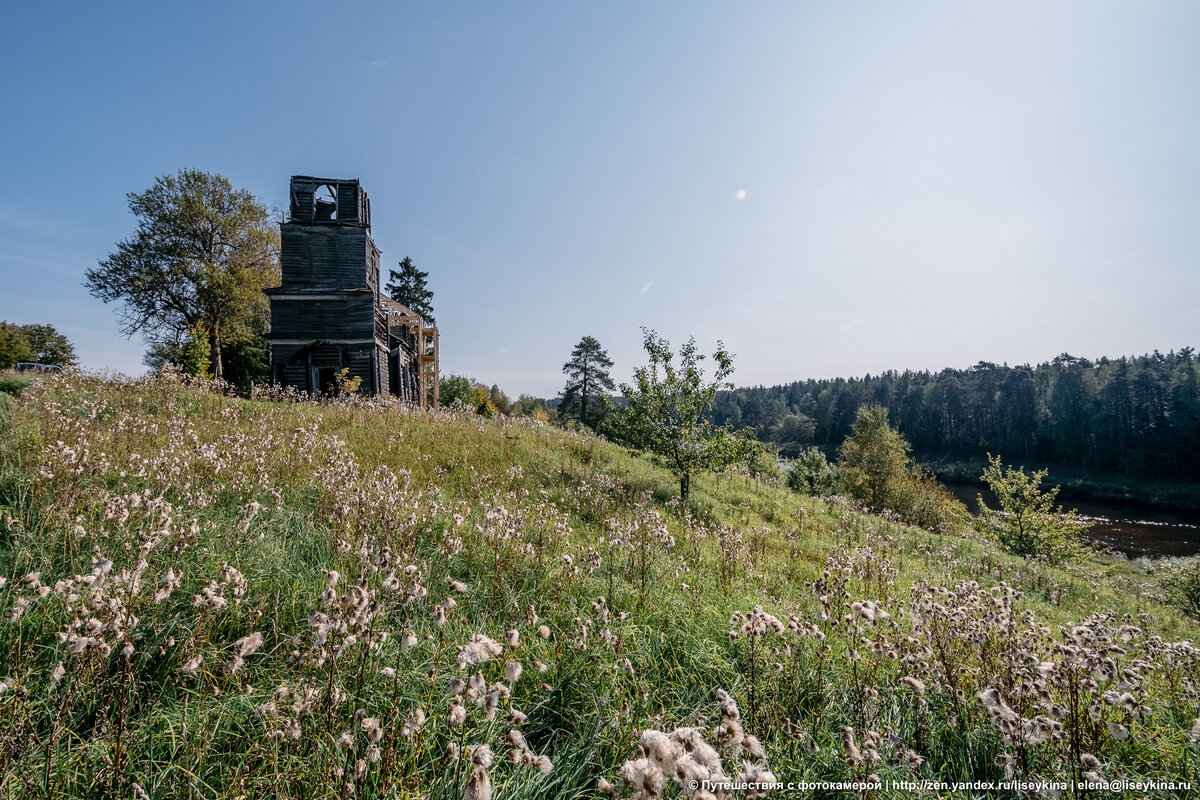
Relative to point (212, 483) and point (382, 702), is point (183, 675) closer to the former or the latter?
point (382, 702)

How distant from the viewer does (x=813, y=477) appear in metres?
34.2

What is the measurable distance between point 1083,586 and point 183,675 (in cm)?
1880

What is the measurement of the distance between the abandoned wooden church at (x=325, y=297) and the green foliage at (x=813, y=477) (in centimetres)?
2772

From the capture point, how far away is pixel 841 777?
238cm

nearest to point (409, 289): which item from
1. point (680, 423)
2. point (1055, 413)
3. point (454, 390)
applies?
point (454, 390)

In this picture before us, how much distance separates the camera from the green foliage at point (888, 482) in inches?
914

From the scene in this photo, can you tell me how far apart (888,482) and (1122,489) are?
181 ft

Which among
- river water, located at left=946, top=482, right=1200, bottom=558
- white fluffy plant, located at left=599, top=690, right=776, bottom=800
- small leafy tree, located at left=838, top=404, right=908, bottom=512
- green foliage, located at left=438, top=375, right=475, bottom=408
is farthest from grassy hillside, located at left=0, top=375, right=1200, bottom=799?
green foliage, located at left=438, top=375, right=475, bottom=408

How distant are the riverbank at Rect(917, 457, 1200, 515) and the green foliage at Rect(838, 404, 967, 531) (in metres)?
26.0

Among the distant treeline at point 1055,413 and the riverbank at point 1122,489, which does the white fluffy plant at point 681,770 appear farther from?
the riverbank at point 1122,489

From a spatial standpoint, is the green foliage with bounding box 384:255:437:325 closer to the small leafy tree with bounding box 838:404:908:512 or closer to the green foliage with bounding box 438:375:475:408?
the green foliage with bounding box 438:375:475:408

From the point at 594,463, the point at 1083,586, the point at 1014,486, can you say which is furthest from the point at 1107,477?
the point at 594,463

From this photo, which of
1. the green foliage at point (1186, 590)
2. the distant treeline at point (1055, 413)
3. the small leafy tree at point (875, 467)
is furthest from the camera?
the distant treeline at point (1055, 413)

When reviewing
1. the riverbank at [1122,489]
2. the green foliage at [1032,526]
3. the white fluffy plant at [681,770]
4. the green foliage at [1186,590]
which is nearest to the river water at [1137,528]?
the riverbank at [1122,489]
